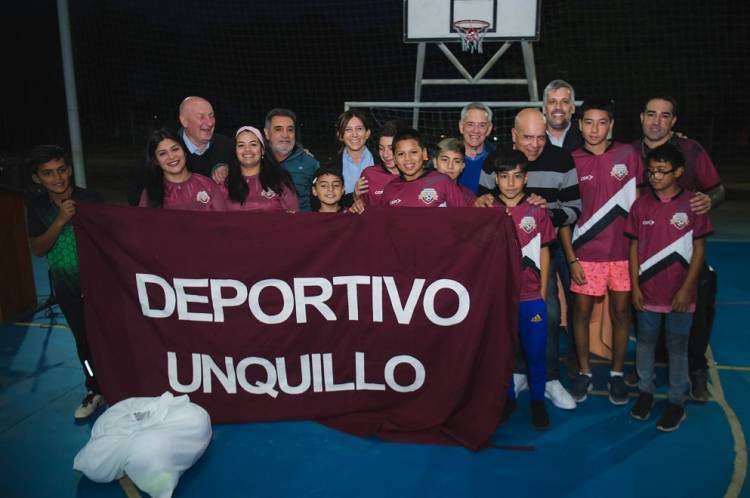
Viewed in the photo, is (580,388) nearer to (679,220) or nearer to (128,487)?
(679,220)

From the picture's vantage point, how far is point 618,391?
3.92 metres

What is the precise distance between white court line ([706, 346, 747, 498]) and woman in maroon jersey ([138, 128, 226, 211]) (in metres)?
3.26

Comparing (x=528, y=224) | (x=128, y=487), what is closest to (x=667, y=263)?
(x=528, y=224)

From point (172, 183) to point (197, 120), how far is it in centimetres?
84

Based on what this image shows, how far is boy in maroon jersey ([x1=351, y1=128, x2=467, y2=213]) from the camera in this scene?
3.68m

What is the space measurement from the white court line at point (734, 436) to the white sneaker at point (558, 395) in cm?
91

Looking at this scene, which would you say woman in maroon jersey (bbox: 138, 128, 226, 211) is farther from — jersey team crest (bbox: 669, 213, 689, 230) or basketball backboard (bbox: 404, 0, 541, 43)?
basketball backboard (bbox: 404, 0, 541, 43)

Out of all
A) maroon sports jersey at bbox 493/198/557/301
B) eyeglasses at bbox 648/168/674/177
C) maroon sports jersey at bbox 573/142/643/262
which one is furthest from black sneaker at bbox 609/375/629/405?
eyeglasses at bbox 648/168/674/177

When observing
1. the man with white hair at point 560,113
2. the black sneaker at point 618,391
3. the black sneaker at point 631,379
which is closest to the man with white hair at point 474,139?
the man with white hair at point 560,113

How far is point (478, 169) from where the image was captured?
14.0 ft

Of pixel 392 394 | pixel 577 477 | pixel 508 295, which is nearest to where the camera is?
pixel 577 477

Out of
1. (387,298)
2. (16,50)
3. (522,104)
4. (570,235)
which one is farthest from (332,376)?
Result: (16,50)

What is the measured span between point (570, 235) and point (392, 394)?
1531 mm

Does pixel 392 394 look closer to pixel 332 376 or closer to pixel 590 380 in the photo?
pixel 332 376
